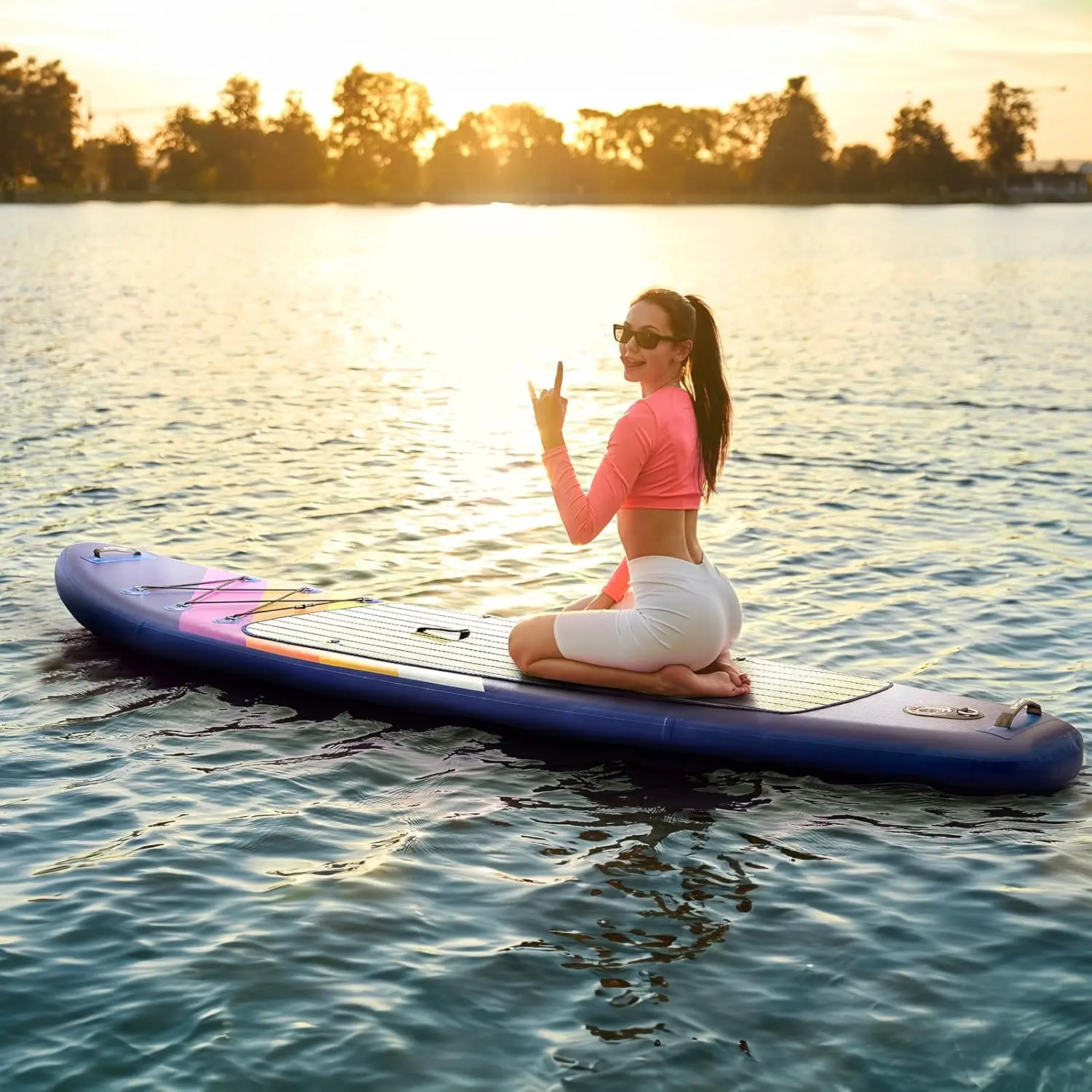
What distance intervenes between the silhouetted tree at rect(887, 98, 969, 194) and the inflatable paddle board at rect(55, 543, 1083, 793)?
520ft

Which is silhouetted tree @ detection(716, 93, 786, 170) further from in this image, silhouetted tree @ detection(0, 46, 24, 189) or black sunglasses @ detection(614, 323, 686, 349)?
black sunglasses @ detection(614, 323, 686, 349)

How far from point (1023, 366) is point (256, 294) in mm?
21877

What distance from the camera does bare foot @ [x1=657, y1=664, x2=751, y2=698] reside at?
6.45 metres

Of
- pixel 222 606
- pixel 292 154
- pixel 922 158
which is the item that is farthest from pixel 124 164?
pixel 222 606

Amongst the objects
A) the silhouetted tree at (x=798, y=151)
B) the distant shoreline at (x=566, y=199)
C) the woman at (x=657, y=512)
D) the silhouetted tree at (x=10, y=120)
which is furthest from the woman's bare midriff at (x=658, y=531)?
the silhouetted tree at (x=798, y=151)

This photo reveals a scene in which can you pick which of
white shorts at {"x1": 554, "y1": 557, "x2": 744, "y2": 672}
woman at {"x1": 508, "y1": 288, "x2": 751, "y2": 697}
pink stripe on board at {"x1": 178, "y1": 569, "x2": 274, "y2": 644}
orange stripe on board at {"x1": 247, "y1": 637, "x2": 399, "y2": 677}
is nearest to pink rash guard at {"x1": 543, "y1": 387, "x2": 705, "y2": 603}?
woman at {"x1": 508, "y1": 288, "x2": 751, "y2": 697}

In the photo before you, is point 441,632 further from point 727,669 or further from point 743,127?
point 743,127

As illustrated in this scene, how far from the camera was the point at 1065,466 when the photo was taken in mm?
14875

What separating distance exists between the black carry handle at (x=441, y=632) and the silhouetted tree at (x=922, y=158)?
15871cm

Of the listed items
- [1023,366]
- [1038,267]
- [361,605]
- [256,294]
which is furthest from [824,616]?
[1038,267]

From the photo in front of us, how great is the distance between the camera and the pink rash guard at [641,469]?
19.4 feet

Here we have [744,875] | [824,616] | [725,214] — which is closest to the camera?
[744,875]

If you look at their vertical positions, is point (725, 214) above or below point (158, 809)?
above

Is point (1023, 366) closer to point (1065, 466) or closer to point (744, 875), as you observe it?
point (1065, 466)
